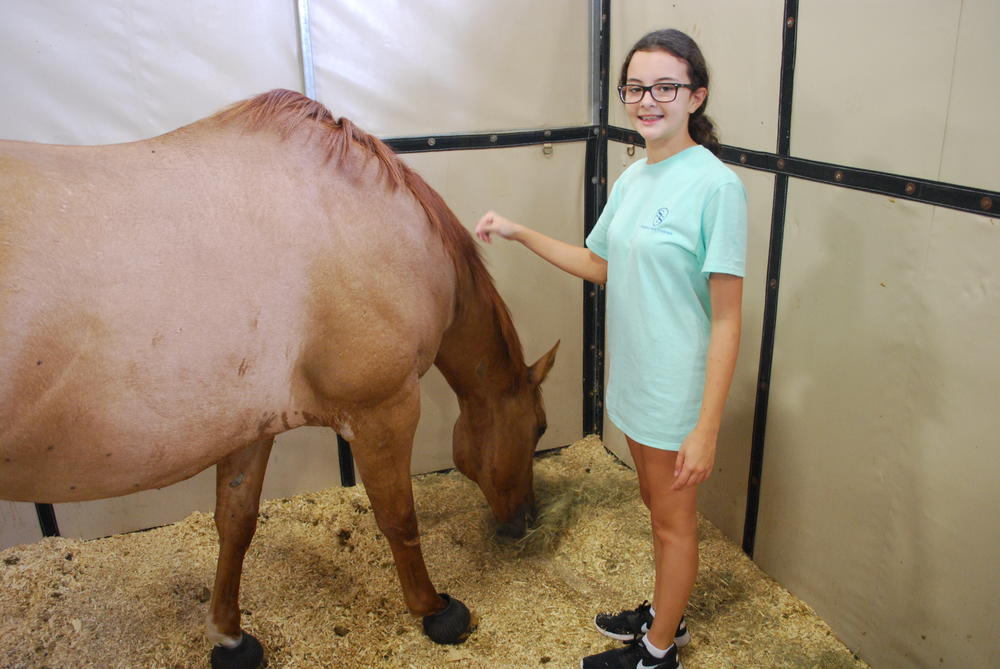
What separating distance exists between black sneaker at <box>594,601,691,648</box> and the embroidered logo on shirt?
1096 millimetres

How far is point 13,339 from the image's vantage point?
1.30 meters

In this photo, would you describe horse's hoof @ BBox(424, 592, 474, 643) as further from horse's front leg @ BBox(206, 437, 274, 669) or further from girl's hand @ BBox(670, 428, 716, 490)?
girl's hand @ BBox(670, 428, 716, 490)

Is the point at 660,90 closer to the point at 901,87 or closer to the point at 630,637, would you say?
the point at 901,87

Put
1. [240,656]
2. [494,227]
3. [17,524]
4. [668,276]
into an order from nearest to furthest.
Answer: [668,276]
[494,227]
[240,656]
[17,524]

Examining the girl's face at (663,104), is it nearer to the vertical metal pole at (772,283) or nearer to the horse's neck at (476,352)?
the vertical metal pole at (772,283)

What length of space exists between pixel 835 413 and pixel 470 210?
4.84 feet

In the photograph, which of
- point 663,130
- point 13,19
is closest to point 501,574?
point 663,130

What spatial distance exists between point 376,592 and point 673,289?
1.42 meters

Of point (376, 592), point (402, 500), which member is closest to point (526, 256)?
point (402, 500)

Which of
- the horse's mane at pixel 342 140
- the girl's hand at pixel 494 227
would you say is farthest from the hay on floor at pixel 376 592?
the girl's hand at pixel 494 227

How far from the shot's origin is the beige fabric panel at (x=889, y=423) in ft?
A: 5.24

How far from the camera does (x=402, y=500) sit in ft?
6.80

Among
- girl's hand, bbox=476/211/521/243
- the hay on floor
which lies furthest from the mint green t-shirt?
the hay on floor

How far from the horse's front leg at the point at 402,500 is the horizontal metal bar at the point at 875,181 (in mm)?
1155
